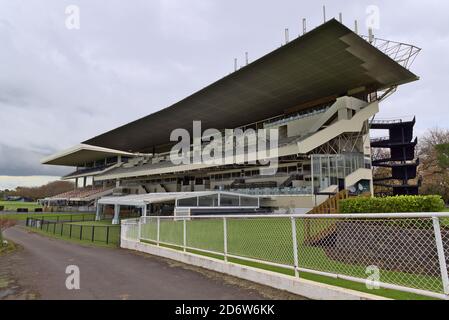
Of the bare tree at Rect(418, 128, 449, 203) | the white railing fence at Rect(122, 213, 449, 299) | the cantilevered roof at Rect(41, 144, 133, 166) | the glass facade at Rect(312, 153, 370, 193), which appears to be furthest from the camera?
the cantilevered roof at Rect(41, 144, 133, 166)

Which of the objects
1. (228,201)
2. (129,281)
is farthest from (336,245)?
(228,201)

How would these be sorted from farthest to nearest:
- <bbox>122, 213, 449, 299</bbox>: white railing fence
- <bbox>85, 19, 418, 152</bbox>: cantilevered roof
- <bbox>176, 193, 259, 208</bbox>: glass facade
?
<bbox>176, 193, 259, 208</bbox>: glass facade
<bbox>85, 19, 418, 152</bbox>: cantilevered roof
<bbox>122, 213, 449, 299</bbox>: white railing fence

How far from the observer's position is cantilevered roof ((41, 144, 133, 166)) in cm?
5938

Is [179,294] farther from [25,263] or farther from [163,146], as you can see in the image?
[163,146]

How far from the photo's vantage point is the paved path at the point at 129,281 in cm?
575

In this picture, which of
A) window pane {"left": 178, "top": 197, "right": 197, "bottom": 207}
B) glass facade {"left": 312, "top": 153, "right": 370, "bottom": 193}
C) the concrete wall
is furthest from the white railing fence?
glass facade {"left": 312, "top": 153, "right": 370, "bottom": 193}

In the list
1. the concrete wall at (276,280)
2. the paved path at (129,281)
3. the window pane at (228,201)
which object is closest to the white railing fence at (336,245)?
the concrete wall at (276,280)

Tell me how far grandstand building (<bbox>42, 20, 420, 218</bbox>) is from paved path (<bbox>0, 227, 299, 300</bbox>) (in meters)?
15.2

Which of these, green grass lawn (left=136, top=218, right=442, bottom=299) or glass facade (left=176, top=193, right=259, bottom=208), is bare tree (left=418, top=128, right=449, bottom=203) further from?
green grass lawn (left=136, top=218, right=442, bottom=299)

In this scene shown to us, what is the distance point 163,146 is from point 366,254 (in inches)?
2224

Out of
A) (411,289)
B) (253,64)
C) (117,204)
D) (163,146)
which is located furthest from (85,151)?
(411,289)

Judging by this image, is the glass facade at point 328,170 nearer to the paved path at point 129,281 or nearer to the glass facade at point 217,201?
the glass facade at point 217,201

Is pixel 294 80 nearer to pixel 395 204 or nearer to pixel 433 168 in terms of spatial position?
pixel 395 204
